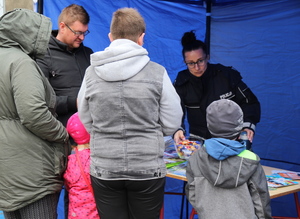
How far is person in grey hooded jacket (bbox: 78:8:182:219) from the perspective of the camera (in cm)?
168

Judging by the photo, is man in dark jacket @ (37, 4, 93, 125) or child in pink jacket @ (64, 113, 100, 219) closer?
child in pink jacket @ (64, 113, 100, 219)

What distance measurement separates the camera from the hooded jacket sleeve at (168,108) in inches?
68.7

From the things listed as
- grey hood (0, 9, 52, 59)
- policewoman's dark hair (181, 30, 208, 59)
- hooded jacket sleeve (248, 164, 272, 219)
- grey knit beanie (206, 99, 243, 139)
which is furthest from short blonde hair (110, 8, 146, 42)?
policewoman's dark hair (181, 30, 208, 59)

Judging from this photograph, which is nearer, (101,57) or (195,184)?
(101,57)

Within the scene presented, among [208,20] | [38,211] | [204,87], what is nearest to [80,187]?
[38,211]

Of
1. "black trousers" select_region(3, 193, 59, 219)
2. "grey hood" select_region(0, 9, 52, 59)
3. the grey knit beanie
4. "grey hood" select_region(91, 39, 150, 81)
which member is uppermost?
"grey hood" select_region(0, 9, 52, 59)

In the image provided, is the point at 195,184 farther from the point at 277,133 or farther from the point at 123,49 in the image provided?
the point at 277,133

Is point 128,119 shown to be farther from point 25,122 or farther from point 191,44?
point 191,44

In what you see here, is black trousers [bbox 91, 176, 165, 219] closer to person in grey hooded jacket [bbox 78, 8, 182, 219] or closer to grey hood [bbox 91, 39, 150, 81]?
person in grey hooded jacket [bbox 78, 8, 182, 219]

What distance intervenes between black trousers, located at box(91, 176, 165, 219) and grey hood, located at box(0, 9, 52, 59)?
694 mm

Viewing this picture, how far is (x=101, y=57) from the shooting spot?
5.59ft

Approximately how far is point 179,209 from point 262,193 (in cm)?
179

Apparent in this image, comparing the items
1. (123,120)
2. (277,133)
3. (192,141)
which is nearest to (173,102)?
(123,120)

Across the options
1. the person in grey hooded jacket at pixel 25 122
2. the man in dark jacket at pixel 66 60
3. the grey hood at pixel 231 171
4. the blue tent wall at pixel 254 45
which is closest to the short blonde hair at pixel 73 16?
the man in dark jacket at pixel 66 60
